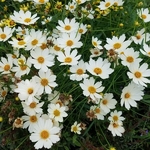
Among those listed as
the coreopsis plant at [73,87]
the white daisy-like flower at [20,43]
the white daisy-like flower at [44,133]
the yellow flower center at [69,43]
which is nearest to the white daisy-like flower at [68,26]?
the coreopsis plant at [73,87]

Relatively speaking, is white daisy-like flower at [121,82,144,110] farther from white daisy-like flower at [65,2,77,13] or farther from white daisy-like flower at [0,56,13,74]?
white daisy-like flower at [65,2,77,13]

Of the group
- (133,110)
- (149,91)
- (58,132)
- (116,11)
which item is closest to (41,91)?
(58,132)

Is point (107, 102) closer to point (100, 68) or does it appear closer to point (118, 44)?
point (100, 68)

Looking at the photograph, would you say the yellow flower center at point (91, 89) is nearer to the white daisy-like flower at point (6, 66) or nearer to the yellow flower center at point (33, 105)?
the yellow flower center at point (33, 105)

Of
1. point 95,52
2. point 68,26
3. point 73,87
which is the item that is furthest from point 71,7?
point 73,87

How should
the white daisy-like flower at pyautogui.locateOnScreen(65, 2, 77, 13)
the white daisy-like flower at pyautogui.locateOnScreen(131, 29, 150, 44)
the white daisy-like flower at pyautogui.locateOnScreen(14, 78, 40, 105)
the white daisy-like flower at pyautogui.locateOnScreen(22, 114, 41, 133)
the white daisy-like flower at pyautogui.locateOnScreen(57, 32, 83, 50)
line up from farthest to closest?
the white daisy-like flower at pyautogui.locateOnScreen(65, 2, 77, 13) < the white daisy-like flower at pyautogui.locateOnScreen(131, 29, 150, 44) < the white daisy-like flower at pyautogui.locateOnScreen(57, 32, 83, 50) < the white daisy-like flower at pyautogui.locateOnScreen(22, 114, 41, 133) < the white daisy-like flower at pyautogui.locateOnScreen(14, 78, 40, 105)

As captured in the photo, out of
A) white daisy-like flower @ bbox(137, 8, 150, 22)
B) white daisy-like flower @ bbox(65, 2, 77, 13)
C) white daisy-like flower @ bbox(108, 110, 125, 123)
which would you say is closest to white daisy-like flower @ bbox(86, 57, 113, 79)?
white daisy-like flower @ bbox(108, 110, 125, 123)
